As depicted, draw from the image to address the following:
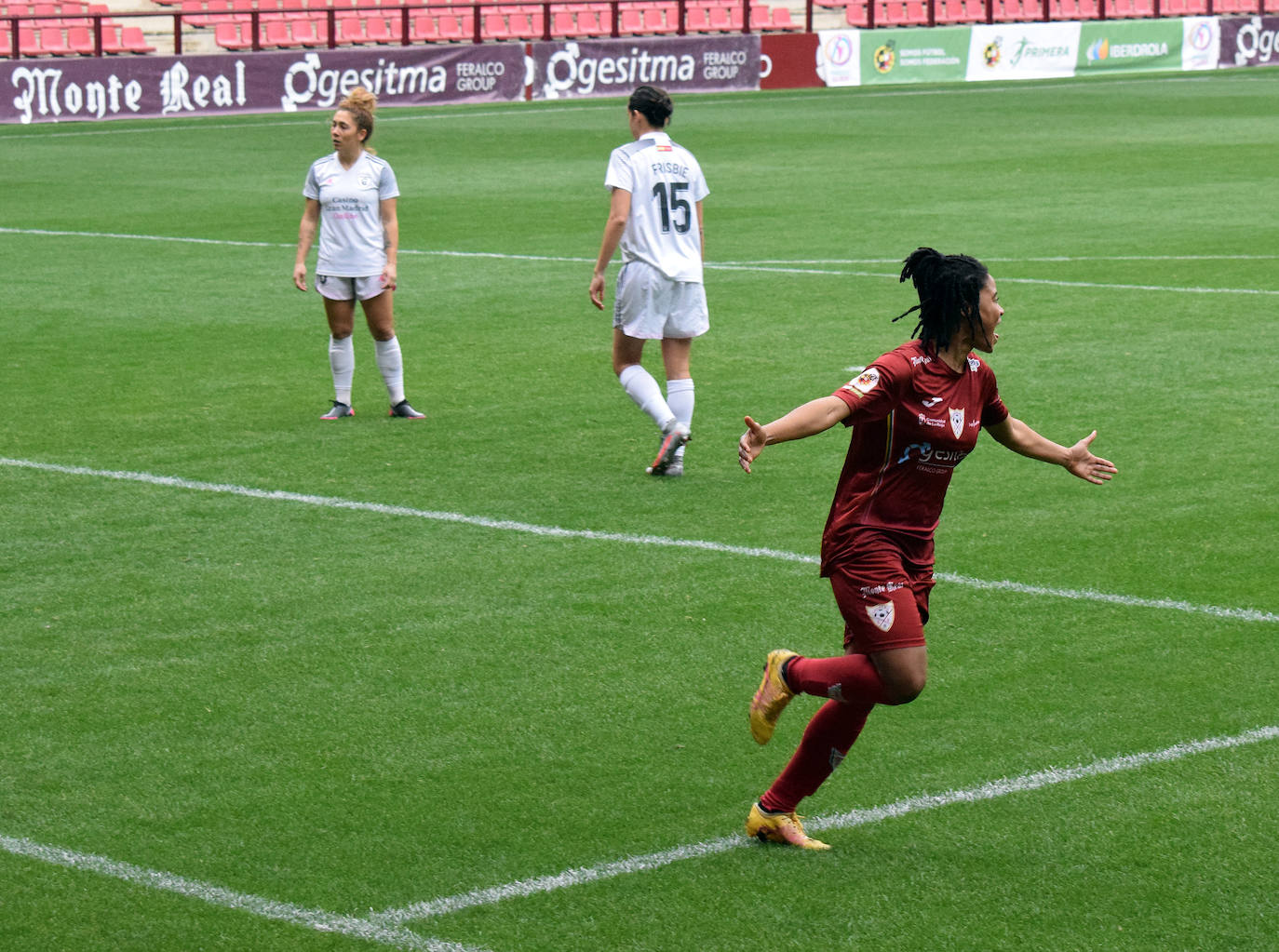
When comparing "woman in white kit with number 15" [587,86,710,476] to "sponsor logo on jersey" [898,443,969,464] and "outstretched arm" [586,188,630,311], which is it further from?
"sponsor logo on jersey" [898,443,969,464]

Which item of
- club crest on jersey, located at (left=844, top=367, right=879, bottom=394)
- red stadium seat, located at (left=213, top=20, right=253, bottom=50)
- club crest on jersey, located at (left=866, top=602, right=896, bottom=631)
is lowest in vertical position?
club crest on jersey, located at (left=866, top=602, right=896, bottom=631)

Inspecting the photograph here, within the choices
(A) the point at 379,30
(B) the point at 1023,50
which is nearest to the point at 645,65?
(A) the point at 379,30

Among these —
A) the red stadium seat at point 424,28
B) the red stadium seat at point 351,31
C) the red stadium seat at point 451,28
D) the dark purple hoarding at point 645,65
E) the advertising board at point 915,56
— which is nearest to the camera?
the dark purple hoarding at point 645,65

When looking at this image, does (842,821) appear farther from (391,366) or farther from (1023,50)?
(1023,50)

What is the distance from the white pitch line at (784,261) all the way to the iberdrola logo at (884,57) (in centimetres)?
2777

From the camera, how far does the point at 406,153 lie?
101ft

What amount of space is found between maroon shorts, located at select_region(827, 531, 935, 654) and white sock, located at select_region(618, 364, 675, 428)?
5093 mm

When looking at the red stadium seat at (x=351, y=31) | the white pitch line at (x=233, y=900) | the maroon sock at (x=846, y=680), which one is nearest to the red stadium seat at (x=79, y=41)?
the red stadium seat at (x=351, y=31)

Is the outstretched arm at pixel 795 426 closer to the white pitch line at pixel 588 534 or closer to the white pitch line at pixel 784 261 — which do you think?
the white pitch line at pixel 588 534

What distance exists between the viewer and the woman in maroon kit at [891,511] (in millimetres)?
5422

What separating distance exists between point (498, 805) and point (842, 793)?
1098 millimetres

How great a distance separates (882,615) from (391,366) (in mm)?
7254

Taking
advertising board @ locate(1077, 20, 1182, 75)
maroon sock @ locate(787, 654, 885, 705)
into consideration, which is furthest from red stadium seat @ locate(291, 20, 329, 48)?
maroon sock @ locate(787, 654, 885, 705)

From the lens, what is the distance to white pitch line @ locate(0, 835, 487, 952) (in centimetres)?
504
